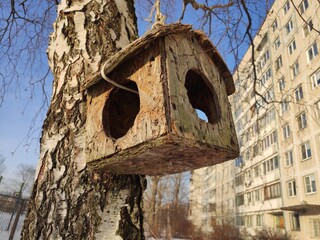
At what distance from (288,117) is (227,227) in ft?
27.5

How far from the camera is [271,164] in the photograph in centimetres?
2291

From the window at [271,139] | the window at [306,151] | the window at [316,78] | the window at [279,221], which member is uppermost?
the window at [316,78]

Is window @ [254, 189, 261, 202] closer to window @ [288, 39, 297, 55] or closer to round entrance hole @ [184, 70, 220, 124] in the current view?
window @ [288, 39, 297, 55]

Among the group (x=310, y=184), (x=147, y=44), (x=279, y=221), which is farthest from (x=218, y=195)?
(x=147, y=44)

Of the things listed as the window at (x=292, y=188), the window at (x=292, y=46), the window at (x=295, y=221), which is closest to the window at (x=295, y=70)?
the window at (x=292, y=46)

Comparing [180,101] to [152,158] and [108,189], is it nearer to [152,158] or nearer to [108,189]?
[152,158]

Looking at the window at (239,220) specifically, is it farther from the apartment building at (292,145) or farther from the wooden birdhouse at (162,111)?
the wooden birdhouse at (162,111)

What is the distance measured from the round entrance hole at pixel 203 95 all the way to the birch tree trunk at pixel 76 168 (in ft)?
1.41

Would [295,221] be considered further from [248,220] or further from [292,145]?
[248,220]

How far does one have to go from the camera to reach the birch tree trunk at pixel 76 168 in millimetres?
1201

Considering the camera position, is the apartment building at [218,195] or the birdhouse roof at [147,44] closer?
the birdhouse roof at [147,44]

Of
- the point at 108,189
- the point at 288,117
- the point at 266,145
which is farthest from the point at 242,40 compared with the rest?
the point at 266,145

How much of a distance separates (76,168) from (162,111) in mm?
505

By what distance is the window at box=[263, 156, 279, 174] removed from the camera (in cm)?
2200
